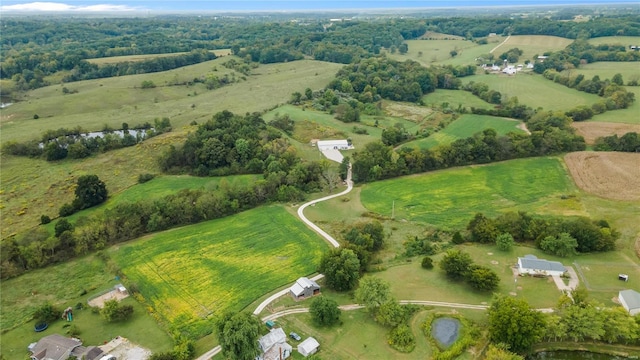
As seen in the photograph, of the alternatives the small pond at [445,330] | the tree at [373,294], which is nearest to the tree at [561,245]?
the small pond at [445,330]

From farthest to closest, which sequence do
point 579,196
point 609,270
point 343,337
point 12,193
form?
point 12,193, point 579,196, point 609,270, point 343,337

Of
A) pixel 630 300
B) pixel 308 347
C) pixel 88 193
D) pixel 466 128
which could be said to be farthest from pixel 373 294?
pixel 466 128

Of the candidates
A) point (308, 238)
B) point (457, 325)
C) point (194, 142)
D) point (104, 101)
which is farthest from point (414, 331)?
point (104, 101)

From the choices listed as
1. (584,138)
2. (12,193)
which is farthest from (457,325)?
(12,193)

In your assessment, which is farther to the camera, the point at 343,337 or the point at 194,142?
the point at 194,142

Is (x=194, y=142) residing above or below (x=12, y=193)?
above

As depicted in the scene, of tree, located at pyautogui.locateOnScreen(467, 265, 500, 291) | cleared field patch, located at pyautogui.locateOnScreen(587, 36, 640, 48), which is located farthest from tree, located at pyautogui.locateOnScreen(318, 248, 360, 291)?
cleared field patch, located at pyautogui.locateOnScreen(587, 36, 640, 48)

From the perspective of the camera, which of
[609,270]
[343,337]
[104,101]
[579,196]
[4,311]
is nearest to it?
[343,337]

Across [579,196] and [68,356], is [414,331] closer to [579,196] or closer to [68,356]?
[68,356]
